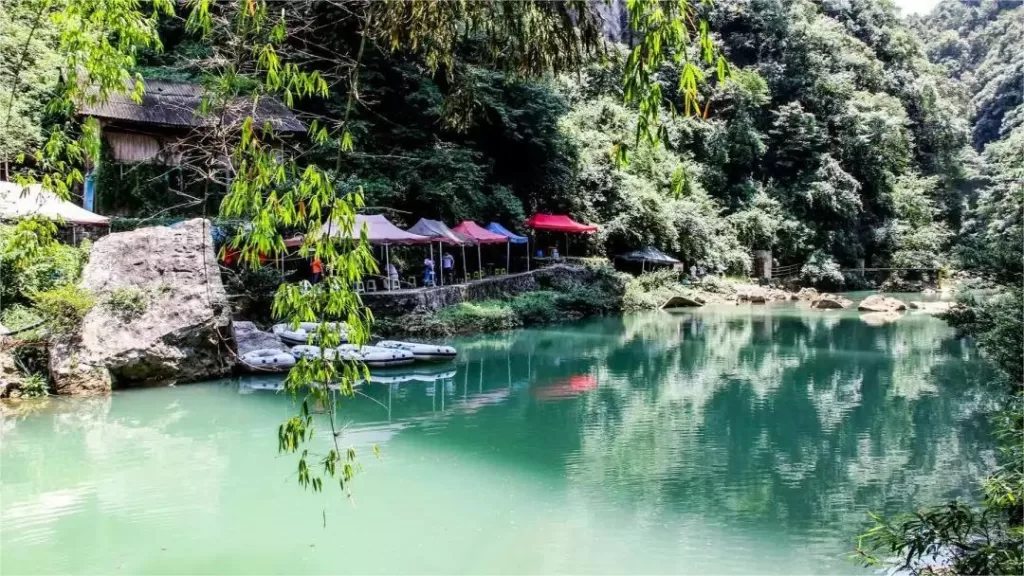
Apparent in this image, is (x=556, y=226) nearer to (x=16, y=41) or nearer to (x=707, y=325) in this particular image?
(x=707, y=325)

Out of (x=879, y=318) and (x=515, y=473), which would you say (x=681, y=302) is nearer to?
(x=879, y=318)

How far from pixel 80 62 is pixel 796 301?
100 feet

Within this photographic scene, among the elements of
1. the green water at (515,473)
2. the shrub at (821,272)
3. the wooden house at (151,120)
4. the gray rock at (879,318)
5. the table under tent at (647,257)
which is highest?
the wooden house at (151,120)

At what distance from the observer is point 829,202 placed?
34.6 meters

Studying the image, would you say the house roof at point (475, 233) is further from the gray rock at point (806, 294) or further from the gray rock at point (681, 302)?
the gray rock at point (806, 294)

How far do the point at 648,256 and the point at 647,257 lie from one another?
0.29 feet

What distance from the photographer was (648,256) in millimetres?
29562

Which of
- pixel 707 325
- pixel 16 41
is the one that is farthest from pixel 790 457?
pixel 16 41

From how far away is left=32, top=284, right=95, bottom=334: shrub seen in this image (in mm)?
12265

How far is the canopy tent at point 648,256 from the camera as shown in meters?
29.5

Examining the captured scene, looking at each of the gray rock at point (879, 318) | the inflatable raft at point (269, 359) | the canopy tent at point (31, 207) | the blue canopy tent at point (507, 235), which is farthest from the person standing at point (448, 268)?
the gray rock at point (879, 318)

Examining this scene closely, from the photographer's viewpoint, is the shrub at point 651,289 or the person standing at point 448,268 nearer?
the person standing at point 448,268

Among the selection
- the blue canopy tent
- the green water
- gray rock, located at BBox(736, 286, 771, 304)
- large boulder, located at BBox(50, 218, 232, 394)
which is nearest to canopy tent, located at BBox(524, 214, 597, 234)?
the blue canopy tent

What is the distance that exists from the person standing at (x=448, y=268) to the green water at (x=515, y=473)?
23.2ft
